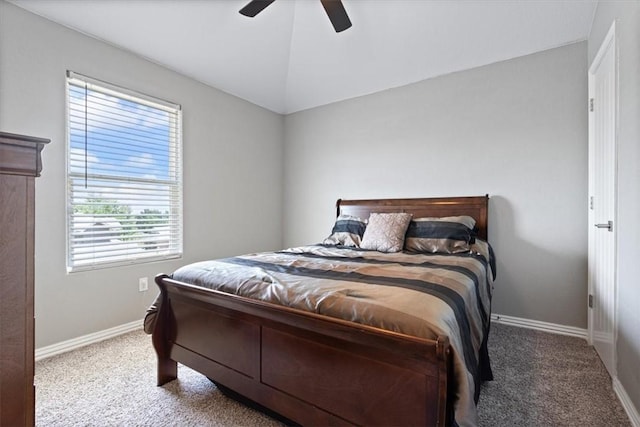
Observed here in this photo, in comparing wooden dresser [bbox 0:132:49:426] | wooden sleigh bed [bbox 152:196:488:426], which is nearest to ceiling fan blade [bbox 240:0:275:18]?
wooden dresser [bbox 0:132:49:426]

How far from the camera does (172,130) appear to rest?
10.4 ft

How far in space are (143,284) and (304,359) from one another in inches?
88.7

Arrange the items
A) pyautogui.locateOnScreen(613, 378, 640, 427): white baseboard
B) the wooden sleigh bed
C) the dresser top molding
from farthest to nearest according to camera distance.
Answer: pyautogui.locateOnScreen(613, 378, 640, 427): white baseboard
the wooden sleigh bed
the dresser top molding

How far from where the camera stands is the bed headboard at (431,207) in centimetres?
300

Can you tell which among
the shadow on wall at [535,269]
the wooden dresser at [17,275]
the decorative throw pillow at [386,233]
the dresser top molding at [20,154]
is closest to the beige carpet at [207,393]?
the shadow on wall at [535,269]

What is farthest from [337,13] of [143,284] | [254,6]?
[143,284]

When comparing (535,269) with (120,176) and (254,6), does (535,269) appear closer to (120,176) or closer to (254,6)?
(254,6)

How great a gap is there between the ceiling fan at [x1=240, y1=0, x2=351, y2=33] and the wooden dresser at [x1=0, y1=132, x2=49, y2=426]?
1.72m

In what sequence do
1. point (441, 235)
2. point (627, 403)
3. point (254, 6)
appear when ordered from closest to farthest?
point (627, 403) < point (254, 6) < point (441, 235)

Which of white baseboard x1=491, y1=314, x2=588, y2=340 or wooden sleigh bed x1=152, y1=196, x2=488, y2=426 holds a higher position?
wooden sleigh bed x1=152, y1=196, x2=488, y2=426

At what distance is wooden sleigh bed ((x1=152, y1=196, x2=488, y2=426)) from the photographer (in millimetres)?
1085

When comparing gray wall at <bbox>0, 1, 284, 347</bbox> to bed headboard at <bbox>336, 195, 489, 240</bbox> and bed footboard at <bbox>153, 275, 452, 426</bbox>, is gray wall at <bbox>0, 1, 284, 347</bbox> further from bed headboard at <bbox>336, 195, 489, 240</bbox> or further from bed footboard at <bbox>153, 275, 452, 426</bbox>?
bed headboard at <bbox>336, 195, 489, 240</bbox>

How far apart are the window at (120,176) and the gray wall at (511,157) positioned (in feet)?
7.06

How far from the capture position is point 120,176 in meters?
2.76
